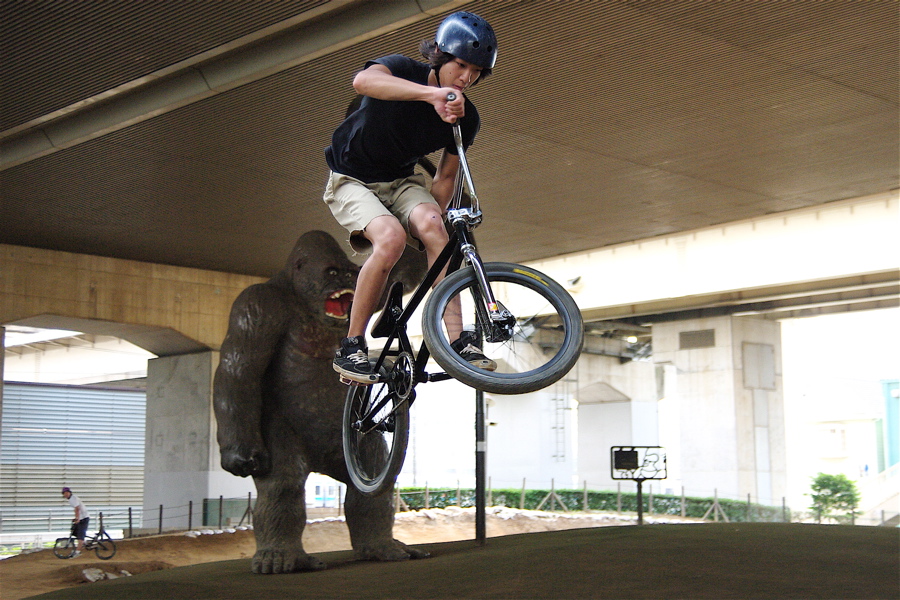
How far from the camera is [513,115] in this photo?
13.2 meters

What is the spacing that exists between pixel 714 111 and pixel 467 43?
962 cm

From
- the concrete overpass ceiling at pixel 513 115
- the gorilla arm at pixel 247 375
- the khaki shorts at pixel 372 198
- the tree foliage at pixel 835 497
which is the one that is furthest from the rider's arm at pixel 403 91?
the tree foliage at pixel 835 497

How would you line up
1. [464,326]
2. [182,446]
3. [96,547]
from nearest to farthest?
[464,326] < [96,547] < [182,446]

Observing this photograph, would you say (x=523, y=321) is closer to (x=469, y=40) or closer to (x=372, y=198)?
(x=372, y=198)

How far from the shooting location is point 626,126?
45.5 feet

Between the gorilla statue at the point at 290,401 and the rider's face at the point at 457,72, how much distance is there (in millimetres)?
3967

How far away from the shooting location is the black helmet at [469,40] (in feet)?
15.1

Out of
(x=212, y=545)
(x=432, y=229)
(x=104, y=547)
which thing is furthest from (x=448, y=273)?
(x=104, y=547)

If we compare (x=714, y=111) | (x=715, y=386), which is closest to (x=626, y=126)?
(x=714, y=111)

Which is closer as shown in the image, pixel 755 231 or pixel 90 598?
pixel 90 598

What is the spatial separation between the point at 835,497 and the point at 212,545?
68.4ft

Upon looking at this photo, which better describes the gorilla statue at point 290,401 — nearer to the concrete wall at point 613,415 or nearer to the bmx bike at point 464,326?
the bmx bike at point 464,326

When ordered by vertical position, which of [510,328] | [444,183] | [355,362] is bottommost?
[355,362]

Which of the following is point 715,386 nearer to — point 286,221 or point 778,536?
point 286,221
